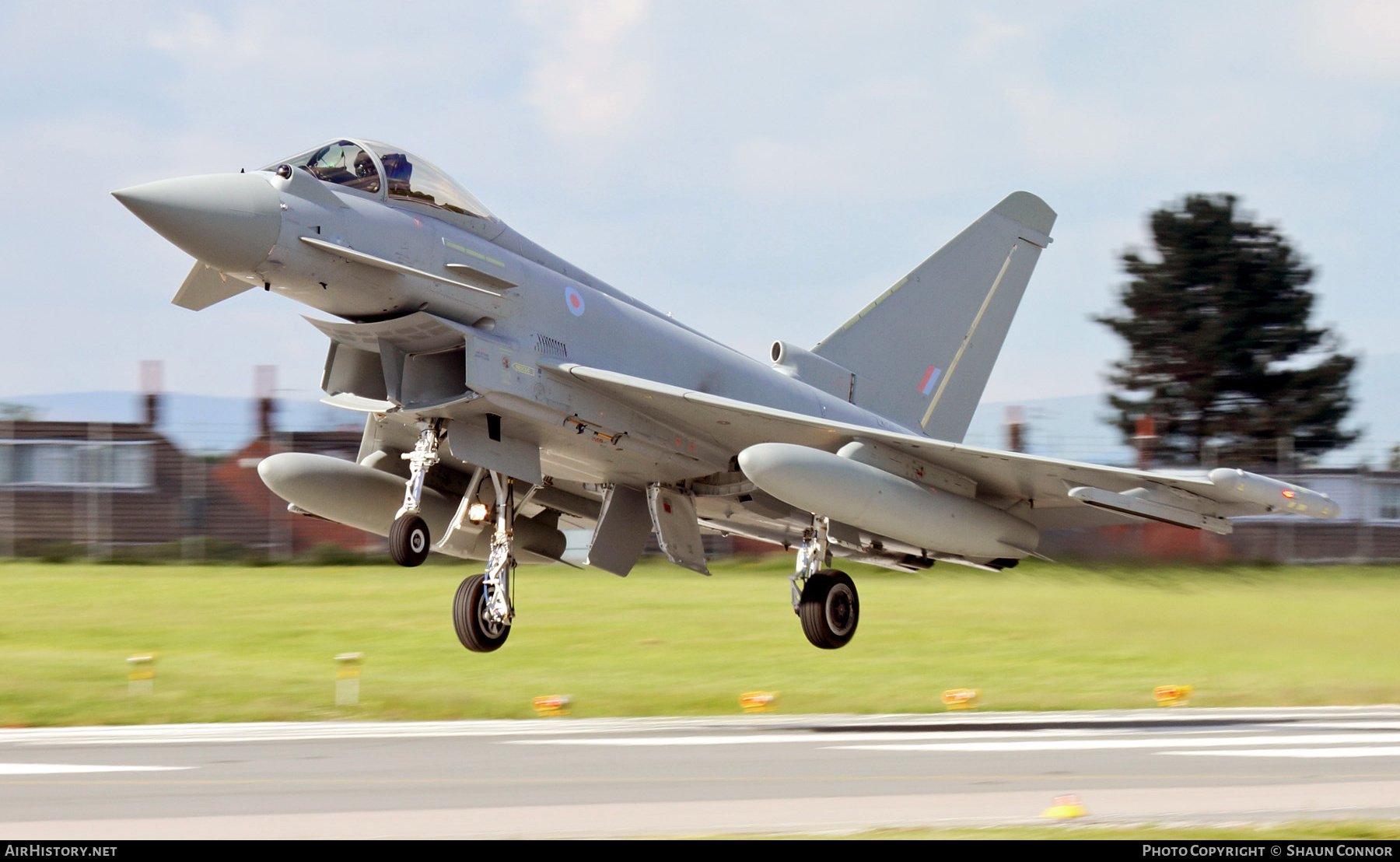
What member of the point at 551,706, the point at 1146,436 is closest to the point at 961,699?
the point at 551,706

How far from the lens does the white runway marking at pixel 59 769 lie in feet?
31.1

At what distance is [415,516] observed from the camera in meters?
12.0

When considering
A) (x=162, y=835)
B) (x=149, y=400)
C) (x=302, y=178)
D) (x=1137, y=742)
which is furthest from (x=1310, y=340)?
(x=162, y=835)

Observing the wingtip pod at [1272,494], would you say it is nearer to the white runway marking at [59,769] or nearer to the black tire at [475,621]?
the black tire at [475,621]

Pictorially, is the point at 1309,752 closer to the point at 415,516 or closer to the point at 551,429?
the point at 551,429

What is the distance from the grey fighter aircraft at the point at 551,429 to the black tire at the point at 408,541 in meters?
0.02

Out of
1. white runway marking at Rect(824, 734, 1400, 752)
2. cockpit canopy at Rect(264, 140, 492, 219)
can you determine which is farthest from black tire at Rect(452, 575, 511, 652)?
white runway marking at Rect(824, 734, 1400, 752)

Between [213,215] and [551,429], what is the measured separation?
3.56 meters

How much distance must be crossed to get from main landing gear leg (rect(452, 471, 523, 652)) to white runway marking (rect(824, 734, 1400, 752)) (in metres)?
3.73

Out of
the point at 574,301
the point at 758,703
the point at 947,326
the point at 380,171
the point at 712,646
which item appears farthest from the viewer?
the point at 712,646

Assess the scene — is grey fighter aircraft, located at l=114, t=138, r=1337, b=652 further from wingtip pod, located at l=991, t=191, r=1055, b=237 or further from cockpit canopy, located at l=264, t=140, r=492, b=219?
wingtip pod, located at l=991, t=191, r=1055, b=237

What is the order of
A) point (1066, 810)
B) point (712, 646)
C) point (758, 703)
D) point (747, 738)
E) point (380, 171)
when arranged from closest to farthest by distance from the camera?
point (1066, 810)
point (380, 171)
point (747, 738)
point (758, 703)
point (712, 646)

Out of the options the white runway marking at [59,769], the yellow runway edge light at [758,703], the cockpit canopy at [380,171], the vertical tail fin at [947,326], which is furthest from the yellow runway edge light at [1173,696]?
the white runway marking at [59,769]

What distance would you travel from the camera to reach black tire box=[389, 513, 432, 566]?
1174 centimetres
